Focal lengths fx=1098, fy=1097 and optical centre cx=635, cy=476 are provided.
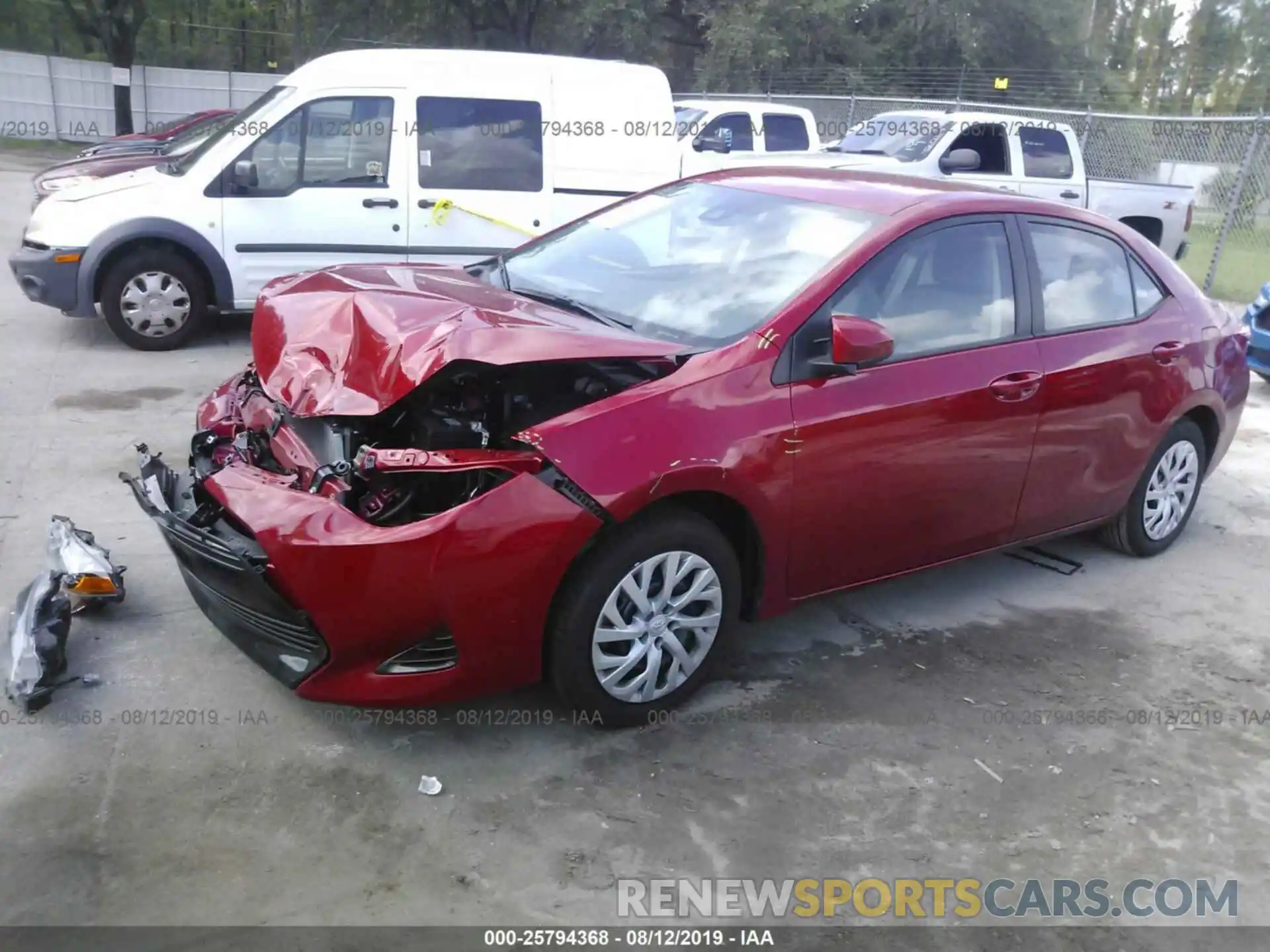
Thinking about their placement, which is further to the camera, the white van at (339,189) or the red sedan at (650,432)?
the white van at (339,189)

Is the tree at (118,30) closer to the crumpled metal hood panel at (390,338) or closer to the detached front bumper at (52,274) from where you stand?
the detached front bumper at (52,274)

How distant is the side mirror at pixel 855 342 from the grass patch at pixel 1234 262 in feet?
36.9

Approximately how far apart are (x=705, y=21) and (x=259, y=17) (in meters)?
14.3

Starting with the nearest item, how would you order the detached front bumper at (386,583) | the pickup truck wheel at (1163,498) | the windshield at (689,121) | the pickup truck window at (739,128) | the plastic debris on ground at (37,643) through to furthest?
1. the detached front bumper at (386,583)
2. the plastic debris on ground at (37,643)
3. the pickup truck wheel at (1163,498)
4. the windshield at (689,121)
5. the pickup truck window at (739,128)

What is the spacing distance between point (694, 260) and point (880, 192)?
0.78m

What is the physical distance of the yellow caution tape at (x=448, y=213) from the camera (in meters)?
8.00

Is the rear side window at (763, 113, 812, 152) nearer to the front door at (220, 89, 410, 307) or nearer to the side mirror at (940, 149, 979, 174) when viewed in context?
the side mirror at (940, 149, 979, 174)

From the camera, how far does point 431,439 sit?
11.2 ft

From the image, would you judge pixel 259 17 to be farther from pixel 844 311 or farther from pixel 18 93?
pixel 844 311

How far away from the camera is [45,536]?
4.61 meters

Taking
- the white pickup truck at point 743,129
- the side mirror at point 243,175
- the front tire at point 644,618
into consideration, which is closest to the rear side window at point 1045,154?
the white pickup truck at point 743,129

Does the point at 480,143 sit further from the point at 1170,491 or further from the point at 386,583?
the point at 386,583

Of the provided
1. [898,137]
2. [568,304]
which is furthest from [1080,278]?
[898,137]

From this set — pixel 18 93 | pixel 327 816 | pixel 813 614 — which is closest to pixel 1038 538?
pixel 813 614
